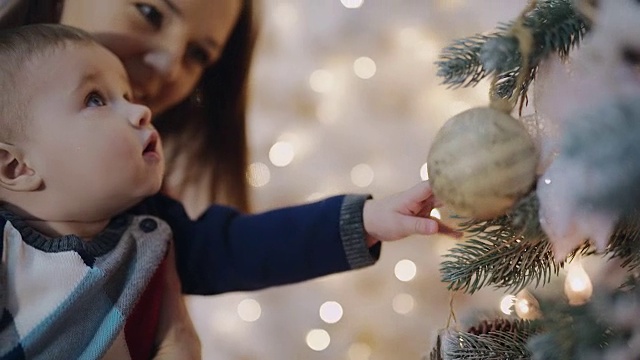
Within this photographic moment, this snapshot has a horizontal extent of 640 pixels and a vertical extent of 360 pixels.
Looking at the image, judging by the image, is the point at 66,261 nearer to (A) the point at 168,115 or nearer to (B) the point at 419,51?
(A) the point at 168,115

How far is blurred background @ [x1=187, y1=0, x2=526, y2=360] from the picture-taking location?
0.91m

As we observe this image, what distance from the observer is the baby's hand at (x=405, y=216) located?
0.67 m

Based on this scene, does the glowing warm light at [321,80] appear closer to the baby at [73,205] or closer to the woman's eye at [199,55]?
the woman's eye at [199,55]

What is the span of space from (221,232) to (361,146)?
23cm

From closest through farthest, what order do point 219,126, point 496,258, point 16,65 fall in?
point 496,258, point 16,65, point 219,126

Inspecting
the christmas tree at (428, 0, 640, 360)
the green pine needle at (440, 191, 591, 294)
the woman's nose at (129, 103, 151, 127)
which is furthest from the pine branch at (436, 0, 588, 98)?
the woman's nose at (129, 103, 151, 127)

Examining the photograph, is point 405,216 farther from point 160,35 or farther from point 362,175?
point 160,35

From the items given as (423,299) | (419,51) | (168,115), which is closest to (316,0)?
(419,51)

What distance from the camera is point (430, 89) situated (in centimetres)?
91

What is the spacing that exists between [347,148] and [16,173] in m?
0.43

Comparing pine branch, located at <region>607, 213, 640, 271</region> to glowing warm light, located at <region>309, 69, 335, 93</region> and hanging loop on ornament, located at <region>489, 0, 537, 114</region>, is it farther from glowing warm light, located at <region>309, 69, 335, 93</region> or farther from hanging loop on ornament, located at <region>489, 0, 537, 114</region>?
glowing warm light, located at <region>309, 69, 335, 93</region>

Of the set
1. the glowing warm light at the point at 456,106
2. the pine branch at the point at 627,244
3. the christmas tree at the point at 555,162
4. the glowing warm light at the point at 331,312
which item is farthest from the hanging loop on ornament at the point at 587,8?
the glowing warm light at the point at 331,312

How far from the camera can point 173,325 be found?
2.60 feet

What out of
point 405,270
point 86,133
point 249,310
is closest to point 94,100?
point 86,133
